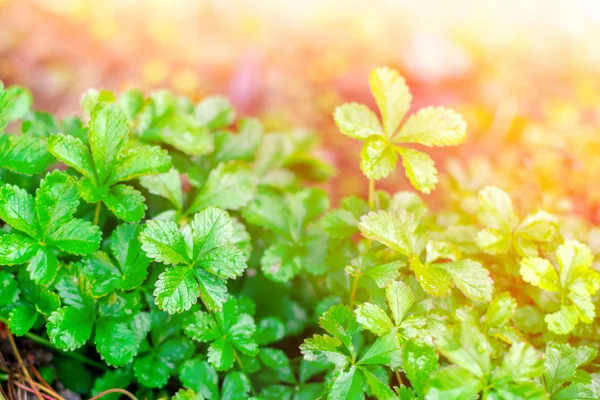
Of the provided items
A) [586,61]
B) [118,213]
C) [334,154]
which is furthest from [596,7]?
[118,213]

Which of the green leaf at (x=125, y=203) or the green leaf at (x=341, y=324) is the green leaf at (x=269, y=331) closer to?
the green leaf at (x=341, y=324)

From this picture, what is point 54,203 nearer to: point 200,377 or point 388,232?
point 200,377

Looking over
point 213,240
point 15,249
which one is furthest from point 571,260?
point 15,249

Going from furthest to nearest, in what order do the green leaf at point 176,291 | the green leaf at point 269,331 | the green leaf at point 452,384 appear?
the green leaf at point 269,331 → the green leaf at point 176,291 → the green leaf at point 452,384

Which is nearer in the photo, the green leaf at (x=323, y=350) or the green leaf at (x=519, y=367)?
the green leaf at (x=519, y=367)

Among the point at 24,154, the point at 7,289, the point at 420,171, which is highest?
the point at 24,154

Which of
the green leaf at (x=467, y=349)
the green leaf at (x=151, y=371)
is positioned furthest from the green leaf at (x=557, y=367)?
the green leaf at (x=151, y=371)

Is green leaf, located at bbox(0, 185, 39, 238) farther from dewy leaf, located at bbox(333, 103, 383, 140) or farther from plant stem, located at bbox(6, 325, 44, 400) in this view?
dewy leaf, located at bbox(333, 103, 383, 140)
